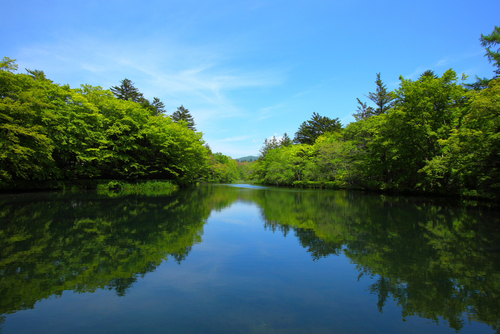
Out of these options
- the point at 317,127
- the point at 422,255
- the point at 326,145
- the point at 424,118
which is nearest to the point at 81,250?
the point at 422,255

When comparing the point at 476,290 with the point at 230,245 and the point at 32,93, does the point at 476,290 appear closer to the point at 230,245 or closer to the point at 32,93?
the point at 230,245

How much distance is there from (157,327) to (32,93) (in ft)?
75.6

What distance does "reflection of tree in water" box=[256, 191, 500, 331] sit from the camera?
13.3ft

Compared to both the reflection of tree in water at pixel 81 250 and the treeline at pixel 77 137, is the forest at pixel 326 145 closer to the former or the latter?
the treeline at pixel 77 137

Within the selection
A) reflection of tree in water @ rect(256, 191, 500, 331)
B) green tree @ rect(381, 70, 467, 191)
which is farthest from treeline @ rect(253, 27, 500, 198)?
reflection of tree in water @ rect(256, 191, 500, 331)

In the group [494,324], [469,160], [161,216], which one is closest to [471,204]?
[469,160]

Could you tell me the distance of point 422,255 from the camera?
20.9 ft

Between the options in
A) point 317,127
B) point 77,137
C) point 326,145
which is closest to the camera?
point 77,137

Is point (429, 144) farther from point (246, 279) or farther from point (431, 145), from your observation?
point (246, 279)

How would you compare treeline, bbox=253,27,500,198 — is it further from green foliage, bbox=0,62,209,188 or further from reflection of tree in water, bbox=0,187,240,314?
green foliage, bbox=0,62,209,188

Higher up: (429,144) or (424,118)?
(424,118)

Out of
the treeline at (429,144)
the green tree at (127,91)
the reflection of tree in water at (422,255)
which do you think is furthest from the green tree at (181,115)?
the reflection of tree in water at (422,255)

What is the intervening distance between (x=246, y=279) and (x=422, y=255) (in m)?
4.30

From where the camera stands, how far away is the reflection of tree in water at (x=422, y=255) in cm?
405
